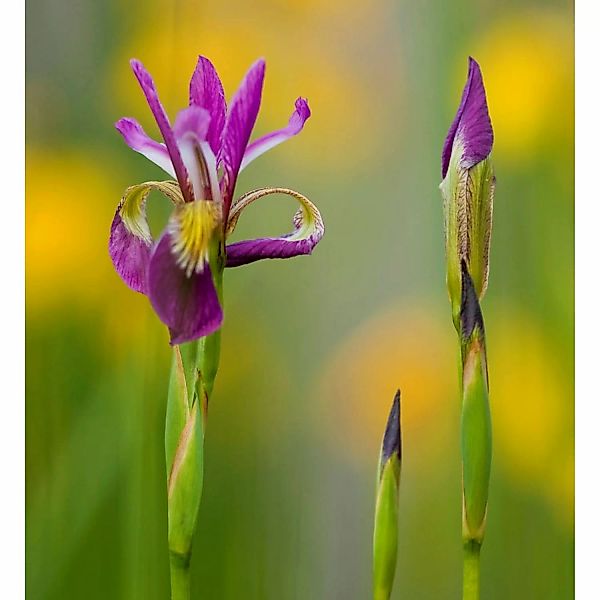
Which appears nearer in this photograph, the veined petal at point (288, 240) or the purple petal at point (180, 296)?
the purple petal at point (180, 296)

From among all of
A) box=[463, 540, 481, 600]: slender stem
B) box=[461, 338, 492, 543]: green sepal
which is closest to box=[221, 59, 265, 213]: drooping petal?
box=[461, 338, 492, 543]: green sepal

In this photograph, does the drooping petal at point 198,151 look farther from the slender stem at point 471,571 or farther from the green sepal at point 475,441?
the slender stem at point 471,571

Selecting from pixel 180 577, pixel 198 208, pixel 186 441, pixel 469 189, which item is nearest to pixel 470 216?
pixel 469 189

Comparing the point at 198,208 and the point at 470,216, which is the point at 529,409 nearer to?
the point at 470,216

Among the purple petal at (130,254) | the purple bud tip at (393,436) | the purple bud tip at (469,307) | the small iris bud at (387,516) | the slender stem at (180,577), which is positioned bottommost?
the slender stem at (180,577)

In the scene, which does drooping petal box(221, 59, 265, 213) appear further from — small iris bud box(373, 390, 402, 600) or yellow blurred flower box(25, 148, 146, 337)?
small iris bud box(373, 390, 402, 600)

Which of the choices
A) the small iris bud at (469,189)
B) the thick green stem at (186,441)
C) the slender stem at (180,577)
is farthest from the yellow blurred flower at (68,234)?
the small iris bud at (469,189)
